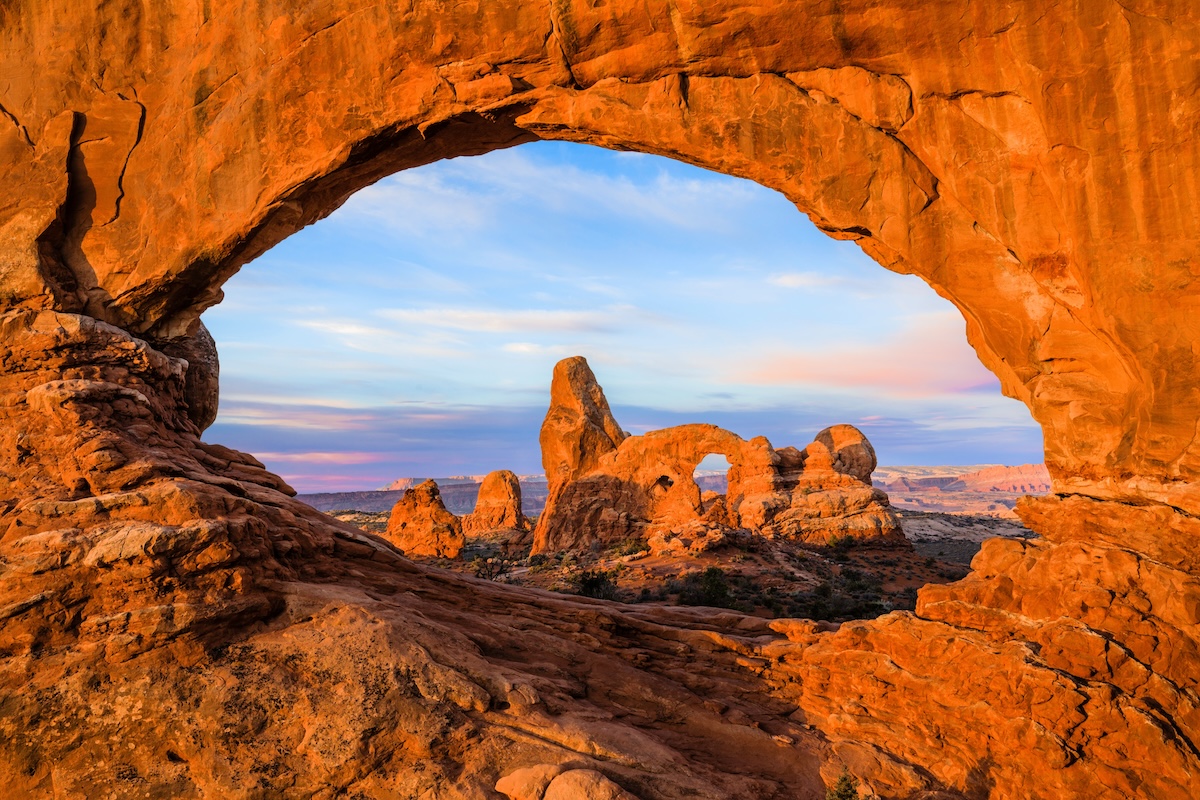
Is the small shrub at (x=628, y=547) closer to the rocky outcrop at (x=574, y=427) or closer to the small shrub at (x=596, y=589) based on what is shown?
the rocky outcrop at (x=574, y=427)

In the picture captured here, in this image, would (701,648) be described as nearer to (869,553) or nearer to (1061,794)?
(1061,794)

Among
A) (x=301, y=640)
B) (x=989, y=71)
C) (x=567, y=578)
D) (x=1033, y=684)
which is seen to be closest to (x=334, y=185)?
(x=301, y=640)

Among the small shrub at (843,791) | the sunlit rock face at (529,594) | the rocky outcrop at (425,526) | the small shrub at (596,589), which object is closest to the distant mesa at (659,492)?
the rocky outcrop at (425,526)

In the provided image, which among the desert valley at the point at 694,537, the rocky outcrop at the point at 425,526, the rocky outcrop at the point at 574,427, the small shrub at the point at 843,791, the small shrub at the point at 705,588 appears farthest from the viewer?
the rocky outcrop at the point at 574,427

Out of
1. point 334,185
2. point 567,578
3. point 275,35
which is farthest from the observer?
point 567,578

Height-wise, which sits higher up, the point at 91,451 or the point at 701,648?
the point at 91,451

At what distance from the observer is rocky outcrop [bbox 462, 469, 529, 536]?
51.0 metres

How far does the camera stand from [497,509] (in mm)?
51500

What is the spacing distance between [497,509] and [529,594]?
39455 mm

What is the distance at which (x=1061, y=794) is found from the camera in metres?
7.71

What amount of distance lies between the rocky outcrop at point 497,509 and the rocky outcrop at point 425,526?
552 inches

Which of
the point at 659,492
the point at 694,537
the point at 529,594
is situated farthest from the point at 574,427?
the point at 529,594

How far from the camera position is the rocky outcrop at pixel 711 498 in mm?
38500

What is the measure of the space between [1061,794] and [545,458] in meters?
40.6
